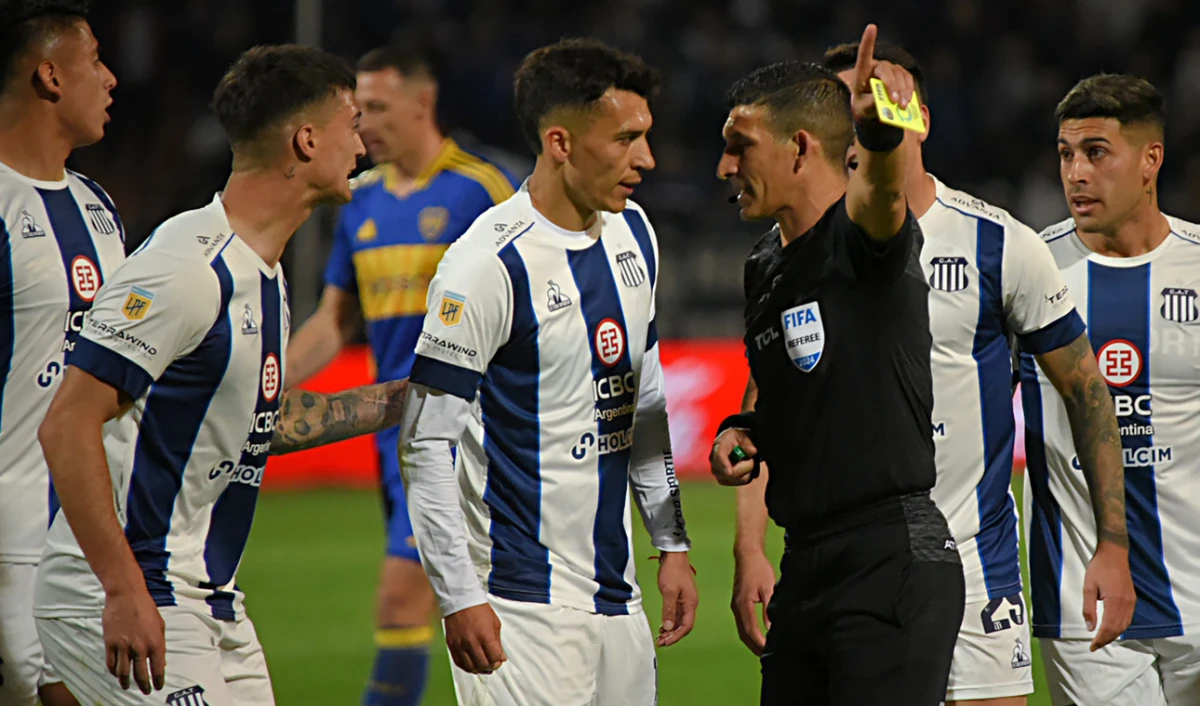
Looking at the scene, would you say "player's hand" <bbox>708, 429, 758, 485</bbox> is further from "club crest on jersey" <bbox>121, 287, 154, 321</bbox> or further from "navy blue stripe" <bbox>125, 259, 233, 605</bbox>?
"club crest on jersey" <bbox>121, 287, 154, 321</bbox>

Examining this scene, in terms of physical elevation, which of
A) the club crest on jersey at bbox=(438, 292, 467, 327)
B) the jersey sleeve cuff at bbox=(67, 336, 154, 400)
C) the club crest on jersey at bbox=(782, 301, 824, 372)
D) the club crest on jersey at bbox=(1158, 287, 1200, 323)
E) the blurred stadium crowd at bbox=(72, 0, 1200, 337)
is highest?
the blurred stadium crowd at bbox=(72, 0, 1200, 337)

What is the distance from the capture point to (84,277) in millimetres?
4766

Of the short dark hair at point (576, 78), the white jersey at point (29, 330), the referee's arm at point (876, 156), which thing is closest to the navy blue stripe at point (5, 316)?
the white jersey at point (29, 330)

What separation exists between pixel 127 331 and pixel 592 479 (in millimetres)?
1310

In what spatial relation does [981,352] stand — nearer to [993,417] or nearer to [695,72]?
[993,417]

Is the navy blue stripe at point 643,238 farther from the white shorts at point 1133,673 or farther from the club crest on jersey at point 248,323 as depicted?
the white shorts at point 1133,673

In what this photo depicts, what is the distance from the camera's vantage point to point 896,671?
3.58 meters

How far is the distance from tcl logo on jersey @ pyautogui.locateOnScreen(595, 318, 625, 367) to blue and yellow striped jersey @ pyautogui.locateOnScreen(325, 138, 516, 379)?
2.28 metres

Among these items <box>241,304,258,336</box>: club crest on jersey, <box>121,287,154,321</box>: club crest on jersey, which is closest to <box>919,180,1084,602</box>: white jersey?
<box>241,304,258,336</box>: club crest on jersey

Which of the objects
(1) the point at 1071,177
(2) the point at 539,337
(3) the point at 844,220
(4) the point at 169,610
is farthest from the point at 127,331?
(1) the point at 1071,177

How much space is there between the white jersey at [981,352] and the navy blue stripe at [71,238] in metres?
2.62

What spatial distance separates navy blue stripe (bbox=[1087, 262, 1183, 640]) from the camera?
4.75 m

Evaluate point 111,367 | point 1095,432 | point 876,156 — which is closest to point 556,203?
point 876,156

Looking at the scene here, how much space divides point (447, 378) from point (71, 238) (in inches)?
63.0
